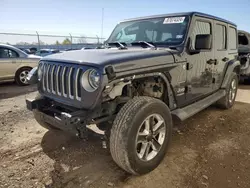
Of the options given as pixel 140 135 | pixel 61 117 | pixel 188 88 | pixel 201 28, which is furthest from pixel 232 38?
pixel 61 117

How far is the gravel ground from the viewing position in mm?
2674

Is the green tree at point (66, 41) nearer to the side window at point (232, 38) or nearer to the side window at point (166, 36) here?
the side window at point (232, 38)

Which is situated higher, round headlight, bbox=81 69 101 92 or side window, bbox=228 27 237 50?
side window, bbox=228 27 237 50

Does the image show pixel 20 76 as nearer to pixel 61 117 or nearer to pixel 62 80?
pixel 62 80

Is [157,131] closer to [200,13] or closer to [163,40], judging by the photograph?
[163,40]

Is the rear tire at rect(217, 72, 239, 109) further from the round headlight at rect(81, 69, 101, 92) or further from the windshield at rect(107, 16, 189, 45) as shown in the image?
the round headlight at rect(81, 69, 101, 92)

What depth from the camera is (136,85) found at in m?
3.13

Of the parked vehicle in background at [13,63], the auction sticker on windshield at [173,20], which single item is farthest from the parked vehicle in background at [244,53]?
the parked vehicle in background at [13,63]

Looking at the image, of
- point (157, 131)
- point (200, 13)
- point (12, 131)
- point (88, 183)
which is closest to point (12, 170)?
point (88, 183)

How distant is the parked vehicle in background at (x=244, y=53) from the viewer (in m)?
8.25

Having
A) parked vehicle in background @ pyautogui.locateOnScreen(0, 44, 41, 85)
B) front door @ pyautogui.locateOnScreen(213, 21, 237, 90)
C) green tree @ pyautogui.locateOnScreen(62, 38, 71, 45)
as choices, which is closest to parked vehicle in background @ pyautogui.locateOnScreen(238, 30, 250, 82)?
front door @ pyautogui.locateOnScreen(213, 21, 237, 90)

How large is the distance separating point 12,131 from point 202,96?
3.63m

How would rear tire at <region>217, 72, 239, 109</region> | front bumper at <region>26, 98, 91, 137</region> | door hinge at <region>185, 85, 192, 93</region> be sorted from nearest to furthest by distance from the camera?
front bumper at <region>26, 98, 91, 137</region> → door hinge at <region>185, 85, 192, 93</region> → rear tire at <region>217, 72, 239, 109</region>

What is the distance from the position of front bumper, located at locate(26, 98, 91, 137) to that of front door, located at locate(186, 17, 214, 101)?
1.96 metres
